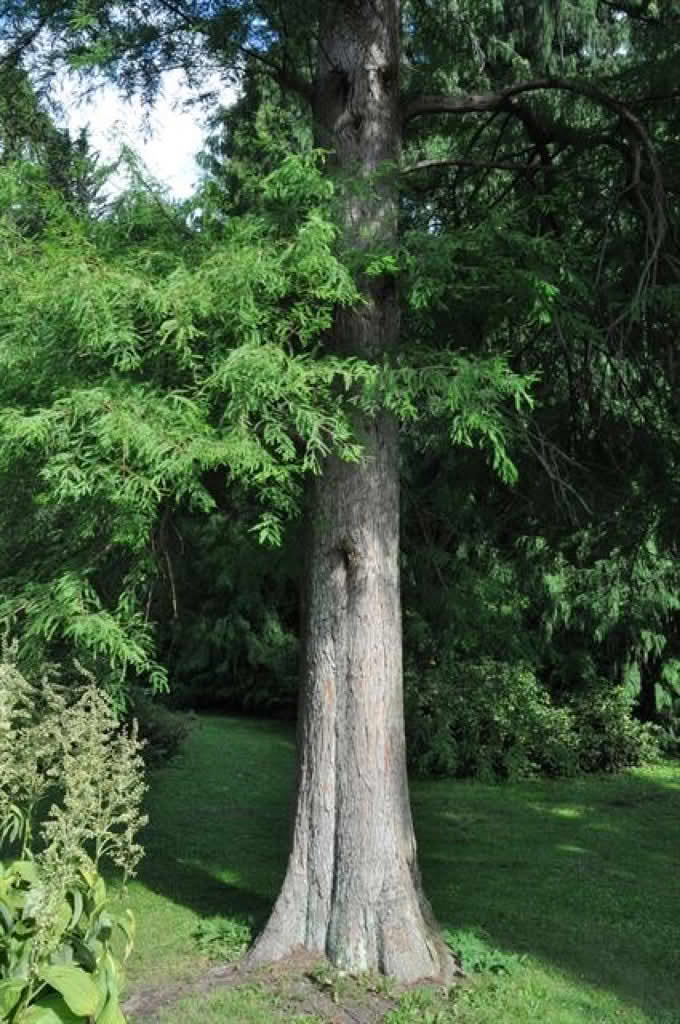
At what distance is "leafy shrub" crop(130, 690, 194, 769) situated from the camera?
10.8m

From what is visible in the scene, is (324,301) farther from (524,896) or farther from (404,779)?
(524,896)

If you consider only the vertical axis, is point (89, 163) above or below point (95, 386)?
above

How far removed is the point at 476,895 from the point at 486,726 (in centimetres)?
495

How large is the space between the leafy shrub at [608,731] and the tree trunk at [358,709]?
7296 mm

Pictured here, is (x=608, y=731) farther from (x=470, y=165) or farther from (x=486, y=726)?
(x=470, y=165)

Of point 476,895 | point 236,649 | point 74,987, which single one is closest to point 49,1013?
point 74,987

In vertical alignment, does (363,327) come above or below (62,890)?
above

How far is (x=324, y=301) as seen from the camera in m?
5.38

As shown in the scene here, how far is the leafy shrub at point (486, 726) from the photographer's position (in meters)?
12.5

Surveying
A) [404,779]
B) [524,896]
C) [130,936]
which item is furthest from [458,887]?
[130,936]

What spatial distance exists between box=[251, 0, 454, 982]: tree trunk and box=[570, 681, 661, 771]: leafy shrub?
7296 mm

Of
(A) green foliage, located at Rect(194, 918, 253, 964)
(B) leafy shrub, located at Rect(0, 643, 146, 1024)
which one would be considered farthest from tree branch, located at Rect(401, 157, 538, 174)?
(A) green foliage, located at Rect(194, 918, 253, 964)

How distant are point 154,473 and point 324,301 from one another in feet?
4.37

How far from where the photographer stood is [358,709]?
5848mm
